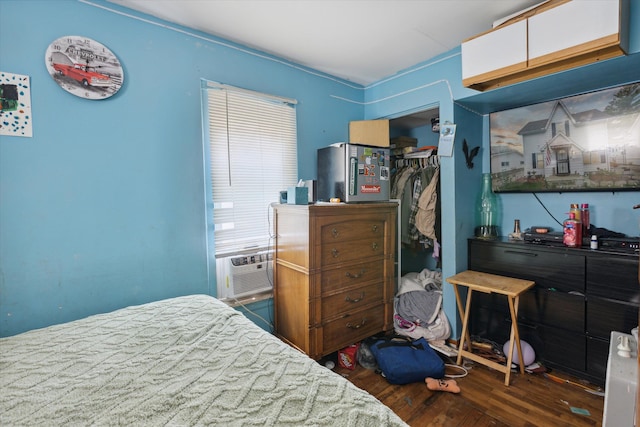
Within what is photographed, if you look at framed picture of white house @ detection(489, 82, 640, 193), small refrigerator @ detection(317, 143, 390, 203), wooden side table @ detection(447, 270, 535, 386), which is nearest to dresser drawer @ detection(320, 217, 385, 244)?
small refrigerator @ detection(317, 143, 390, 203)

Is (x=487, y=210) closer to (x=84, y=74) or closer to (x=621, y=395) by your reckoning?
(x=621, y=395)

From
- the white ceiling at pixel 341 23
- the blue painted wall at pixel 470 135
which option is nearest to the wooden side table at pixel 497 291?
the blue painted wall at pixel 470 135

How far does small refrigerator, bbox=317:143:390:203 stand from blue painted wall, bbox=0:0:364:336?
2.98ft

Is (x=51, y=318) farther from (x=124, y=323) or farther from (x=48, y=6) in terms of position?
(x=48, y=6)

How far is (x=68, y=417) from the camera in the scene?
83cm

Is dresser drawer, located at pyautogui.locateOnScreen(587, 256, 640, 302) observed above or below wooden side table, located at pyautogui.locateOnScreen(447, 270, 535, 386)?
above

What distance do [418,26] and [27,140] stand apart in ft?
8.15

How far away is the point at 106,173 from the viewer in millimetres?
1764

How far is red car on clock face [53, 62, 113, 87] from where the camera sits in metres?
1.62

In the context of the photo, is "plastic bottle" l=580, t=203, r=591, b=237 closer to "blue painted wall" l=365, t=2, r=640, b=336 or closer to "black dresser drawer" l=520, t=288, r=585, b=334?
"blue painted wall" l=365, t=2, r=640, b=336

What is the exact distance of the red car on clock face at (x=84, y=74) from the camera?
1.62 metres

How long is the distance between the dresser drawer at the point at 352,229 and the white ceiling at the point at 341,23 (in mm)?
1373

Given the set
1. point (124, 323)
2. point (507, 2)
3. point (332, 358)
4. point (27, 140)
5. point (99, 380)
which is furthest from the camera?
point (332, 358)

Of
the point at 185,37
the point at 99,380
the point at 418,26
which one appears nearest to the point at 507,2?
the point at 418,26
